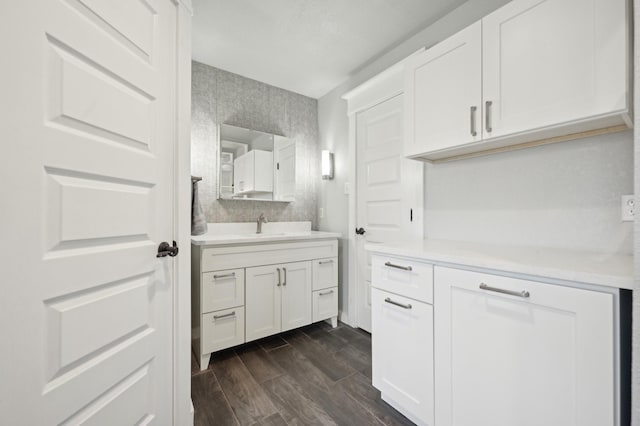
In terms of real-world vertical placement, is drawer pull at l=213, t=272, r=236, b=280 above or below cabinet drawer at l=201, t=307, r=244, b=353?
above

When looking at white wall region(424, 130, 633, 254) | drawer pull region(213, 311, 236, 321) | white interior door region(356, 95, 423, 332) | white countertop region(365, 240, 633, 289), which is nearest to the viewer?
white countertop region(365, 240, 633, 289)

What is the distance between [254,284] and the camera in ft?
7.01

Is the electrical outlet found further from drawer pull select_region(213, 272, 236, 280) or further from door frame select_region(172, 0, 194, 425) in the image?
drawer pull select_region(213, 272, 236, 280)

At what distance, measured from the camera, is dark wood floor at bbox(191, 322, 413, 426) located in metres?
1.45

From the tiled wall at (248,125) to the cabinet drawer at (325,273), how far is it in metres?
0.69

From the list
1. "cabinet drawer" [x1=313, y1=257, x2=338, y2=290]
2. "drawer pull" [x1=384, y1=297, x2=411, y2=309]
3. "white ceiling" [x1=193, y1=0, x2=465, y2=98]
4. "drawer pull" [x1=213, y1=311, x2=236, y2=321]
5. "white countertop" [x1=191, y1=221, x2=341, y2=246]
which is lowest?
"drawer pull" [x1=213, y1=311, x2=236, y2=321]

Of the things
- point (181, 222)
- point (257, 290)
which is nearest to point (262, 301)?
point (257, 290)

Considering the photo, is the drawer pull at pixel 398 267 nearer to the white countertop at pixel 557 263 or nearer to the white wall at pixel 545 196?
the white countertop at pixel 557 263

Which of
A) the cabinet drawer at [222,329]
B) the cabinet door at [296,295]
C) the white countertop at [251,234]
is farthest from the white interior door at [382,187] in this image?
the cabinet drawer at [222,329]

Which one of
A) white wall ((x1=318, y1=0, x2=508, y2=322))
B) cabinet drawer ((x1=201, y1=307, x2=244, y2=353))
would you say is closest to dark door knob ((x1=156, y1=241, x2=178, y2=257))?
cabinet drawer ((x1=201, y1=307, x2=244, y2=353))

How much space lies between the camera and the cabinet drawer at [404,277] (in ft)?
4.23

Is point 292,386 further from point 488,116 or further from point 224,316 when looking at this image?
point 488,116

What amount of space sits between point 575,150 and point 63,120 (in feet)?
6.91

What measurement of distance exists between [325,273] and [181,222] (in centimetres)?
161
